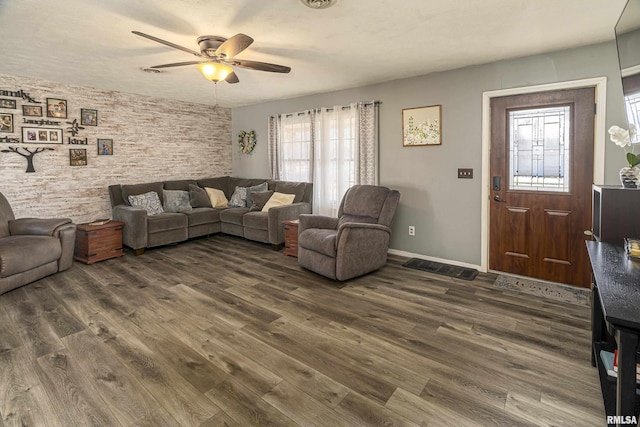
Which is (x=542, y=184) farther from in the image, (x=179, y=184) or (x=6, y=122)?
(x=6, y=122)

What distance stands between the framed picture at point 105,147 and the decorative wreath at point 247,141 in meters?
2.24

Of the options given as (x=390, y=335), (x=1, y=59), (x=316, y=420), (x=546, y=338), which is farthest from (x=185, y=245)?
(x=546, y=338)

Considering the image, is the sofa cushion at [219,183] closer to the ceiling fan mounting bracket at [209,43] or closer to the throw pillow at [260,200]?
the throw pillow at [260,200]

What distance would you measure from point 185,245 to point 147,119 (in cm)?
220

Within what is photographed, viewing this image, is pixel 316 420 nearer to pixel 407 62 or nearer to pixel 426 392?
pixel 426 392

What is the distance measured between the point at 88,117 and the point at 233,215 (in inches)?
98.2

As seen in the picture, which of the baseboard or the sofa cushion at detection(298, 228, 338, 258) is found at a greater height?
the sofa cushion at detection(298, 228, 338, 258)

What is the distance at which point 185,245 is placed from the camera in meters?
5.30

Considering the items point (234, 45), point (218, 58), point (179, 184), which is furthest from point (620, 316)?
point (179, 184)

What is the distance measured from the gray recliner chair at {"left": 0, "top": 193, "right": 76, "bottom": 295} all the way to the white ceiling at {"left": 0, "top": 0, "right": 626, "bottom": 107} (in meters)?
1.78

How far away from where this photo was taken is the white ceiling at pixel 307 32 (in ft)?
7.96

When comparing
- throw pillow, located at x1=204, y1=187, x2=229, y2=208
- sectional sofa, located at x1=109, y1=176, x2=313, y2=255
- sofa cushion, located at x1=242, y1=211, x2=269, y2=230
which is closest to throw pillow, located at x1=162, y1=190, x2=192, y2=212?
sectional sofa, located at x1=109, y1=176, x2=313, y2=255

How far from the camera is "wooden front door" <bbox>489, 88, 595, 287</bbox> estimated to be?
3264mm

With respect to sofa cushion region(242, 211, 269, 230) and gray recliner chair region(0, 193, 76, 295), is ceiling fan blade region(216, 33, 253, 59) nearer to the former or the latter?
sofa cushion region(242, 211, 269, 230)
